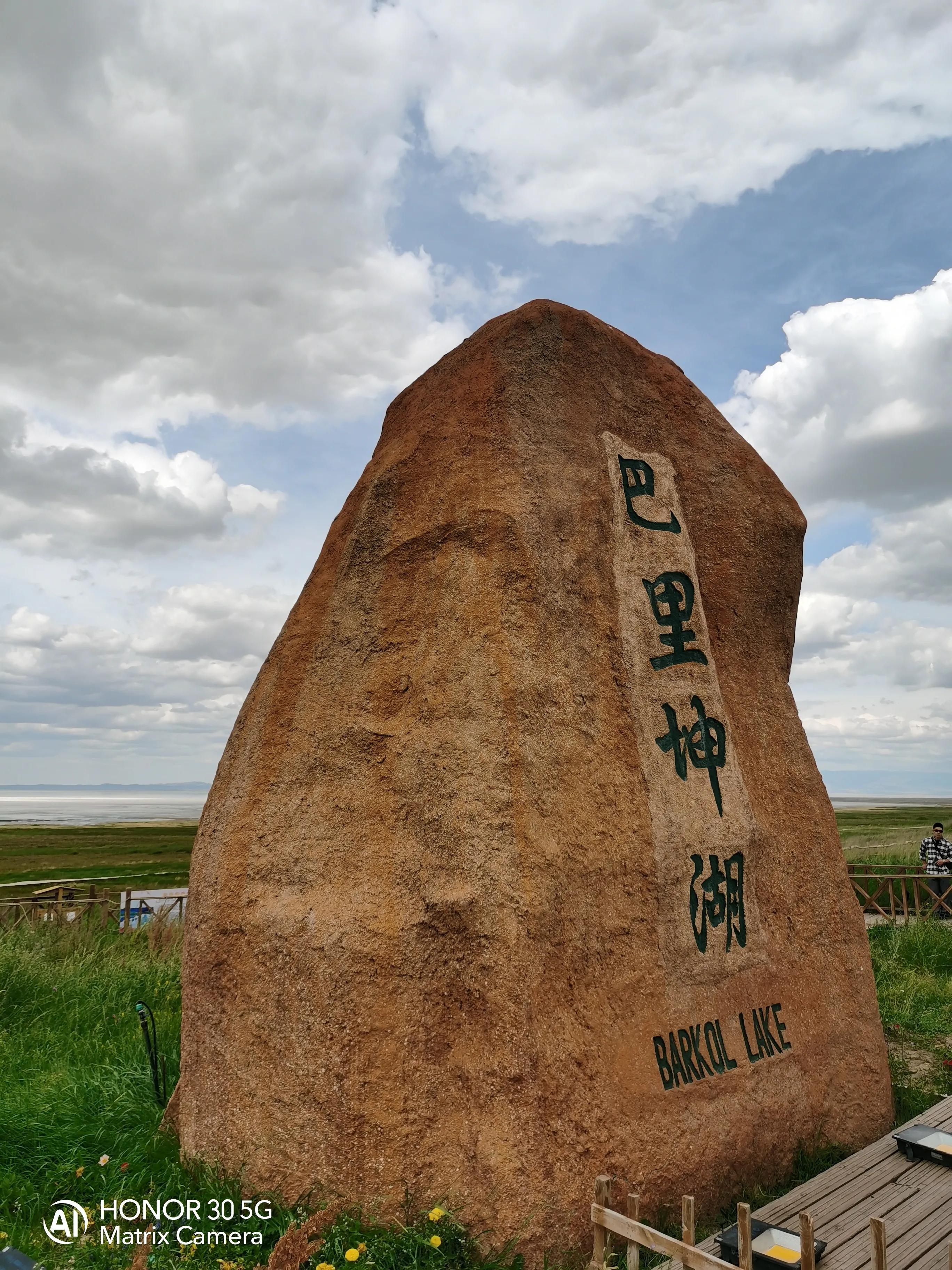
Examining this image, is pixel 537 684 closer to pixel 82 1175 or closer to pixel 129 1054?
pixel 82 1175

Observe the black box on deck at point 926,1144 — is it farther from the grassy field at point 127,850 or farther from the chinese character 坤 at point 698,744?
the grassy field at point 127,850

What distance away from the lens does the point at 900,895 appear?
1467 centimetres

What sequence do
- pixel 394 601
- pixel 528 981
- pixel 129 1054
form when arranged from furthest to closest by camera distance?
pixel 129 1054 < pixel 394 601 < pixel 528 981

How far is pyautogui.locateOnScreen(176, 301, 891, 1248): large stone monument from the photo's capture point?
12.5 ft

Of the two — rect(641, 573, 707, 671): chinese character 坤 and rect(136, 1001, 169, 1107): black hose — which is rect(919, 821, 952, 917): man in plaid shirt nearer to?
rect(641, 573, 707, 671): chinese character 坤

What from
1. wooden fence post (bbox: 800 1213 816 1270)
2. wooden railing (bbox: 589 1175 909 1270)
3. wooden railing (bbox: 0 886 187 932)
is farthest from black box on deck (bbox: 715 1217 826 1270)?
wooden railing (bbox: 0 886 187 932)

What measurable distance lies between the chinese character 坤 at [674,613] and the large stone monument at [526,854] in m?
0.02

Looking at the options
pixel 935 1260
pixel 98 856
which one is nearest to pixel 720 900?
pixel 935 1260

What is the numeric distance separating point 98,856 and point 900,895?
38.3 metres

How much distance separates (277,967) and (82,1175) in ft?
5.11

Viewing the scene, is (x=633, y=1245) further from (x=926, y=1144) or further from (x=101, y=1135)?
(x=101, y=1135)

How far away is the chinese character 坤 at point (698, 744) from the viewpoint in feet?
15.5

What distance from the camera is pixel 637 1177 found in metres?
3.86

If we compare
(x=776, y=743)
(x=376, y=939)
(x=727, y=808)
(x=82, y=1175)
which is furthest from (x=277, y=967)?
(x=776, y=743)
